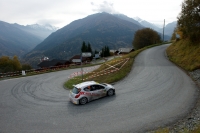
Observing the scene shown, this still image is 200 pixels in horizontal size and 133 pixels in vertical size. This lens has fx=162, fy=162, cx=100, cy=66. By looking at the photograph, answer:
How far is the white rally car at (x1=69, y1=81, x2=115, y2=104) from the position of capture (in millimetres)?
15438

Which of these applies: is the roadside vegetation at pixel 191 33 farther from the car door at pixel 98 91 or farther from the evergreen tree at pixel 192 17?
the car door at pixel 98 91

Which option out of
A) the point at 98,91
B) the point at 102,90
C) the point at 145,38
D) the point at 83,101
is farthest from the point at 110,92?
the point at 145,38

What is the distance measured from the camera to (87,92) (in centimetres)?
1579

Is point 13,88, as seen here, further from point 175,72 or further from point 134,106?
point 175,72

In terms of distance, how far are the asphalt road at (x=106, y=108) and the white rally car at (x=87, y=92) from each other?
55cm

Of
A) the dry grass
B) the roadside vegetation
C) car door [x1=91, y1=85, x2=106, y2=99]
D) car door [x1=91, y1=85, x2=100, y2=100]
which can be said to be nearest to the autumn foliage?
the dry grass

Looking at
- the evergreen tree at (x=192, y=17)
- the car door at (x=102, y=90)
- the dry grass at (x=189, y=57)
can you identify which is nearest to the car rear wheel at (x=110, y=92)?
the car door at (x=102, y=90)

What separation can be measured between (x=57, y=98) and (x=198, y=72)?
18253 millimetres

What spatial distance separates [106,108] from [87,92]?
2.64m

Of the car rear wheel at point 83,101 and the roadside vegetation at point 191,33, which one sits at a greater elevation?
the roadside vegetation at point 191,33

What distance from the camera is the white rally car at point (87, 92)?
608 inches

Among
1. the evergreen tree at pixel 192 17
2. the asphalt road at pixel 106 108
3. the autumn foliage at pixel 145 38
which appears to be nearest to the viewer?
the asphalt road at pixel 106 108

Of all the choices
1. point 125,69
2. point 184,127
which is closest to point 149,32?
point 125,69

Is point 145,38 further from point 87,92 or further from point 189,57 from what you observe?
point 87,92
